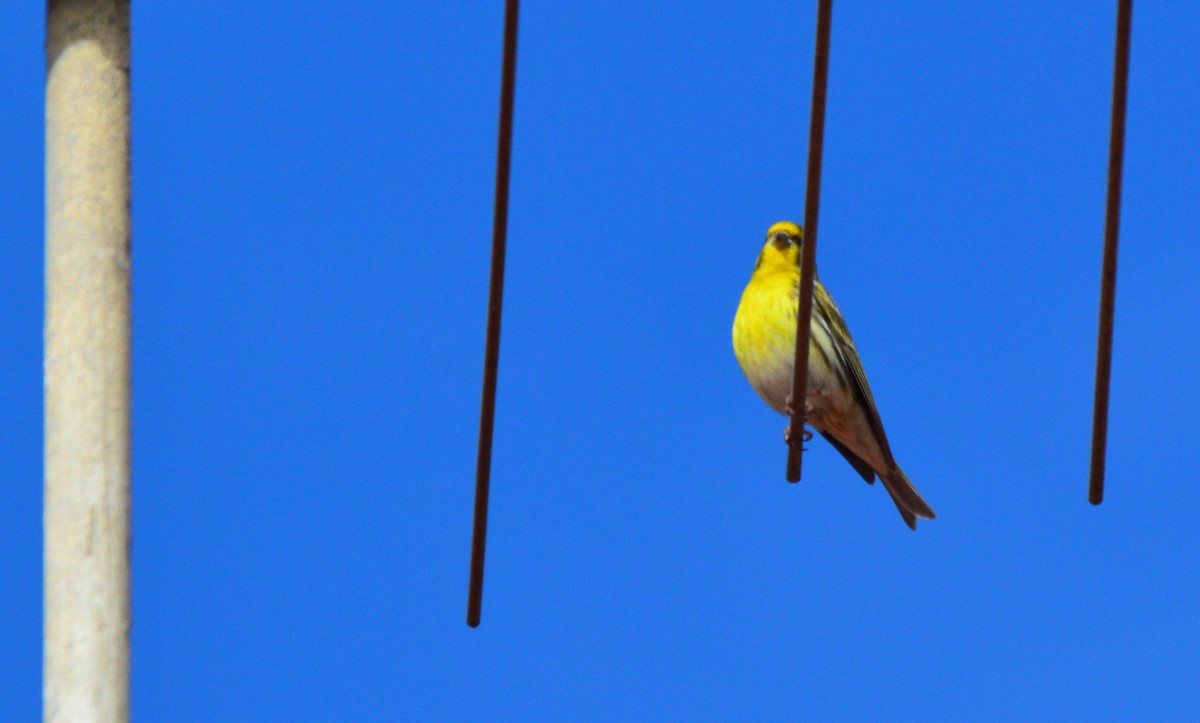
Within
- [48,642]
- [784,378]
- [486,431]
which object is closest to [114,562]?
[48,642]

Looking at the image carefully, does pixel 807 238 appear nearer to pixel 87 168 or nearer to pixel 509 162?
pixel 509 162

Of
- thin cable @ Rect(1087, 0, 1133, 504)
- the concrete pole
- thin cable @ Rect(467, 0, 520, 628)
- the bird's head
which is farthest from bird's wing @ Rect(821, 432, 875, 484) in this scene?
the concrete pole

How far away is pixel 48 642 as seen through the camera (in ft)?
13.3

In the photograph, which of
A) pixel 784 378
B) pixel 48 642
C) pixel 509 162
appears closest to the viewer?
pixel 48 642

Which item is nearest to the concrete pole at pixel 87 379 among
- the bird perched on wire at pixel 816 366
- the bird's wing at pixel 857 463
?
the bird perched on wire at pixel 816 366

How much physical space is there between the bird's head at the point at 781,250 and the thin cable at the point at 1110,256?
15.9 feet

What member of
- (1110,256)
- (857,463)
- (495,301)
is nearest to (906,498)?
(857,463)

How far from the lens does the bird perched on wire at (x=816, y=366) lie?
30.4 ft

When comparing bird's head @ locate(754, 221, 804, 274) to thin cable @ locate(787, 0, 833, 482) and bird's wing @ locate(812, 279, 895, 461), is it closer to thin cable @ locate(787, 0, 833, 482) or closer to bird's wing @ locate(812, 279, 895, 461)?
bird's wing @ locate(812, 279, 895, 461)

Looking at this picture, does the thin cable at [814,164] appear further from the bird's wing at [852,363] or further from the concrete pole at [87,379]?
the bird's wing at [852,363]

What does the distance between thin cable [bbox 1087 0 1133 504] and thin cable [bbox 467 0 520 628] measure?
1.57 m

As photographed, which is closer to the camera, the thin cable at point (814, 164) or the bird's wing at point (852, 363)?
the thin cable at point (814, 164)

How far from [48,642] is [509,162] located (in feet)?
5.35

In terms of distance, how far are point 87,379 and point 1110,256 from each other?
2663 millimetres
